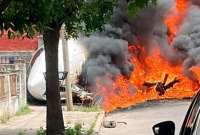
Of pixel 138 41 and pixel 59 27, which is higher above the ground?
pixel 138 41

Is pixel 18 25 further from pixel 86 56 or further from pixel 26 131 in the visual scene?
pixel 86 56

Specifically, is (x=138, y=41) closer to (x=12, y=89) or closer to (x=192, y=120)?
(x=12, y=89)

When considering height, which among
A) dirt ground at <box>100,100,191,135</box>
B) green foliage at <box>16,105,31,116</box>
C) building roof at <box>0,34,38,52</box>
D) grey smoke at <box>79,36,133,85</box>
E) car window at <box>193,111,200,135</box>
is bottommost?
dirt ground at <box>100,100,191,135</box>

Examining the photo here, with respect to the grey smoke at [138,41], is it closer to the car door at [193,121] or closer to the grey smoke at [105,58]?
the grey smoke at [105,58]

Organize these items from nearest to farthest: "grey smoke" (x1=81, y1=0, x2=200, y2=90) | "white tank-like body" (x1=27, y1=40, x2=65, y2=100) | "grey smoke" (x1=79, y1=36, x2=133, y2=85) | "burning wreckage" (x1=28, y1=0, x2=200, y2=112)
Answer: "burning wreckage" (x1=28, y1=0, x2=200, y2=112), "grey smoke" (x1=79, y1=36, x2=133, y2=85), "grey smoke" (x1=81, y1=0, x2=200, y2=90), "white tank-like body" (x1=27, y1=40, x2=65, y2=100)

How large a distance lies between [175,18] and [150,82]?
4789mm

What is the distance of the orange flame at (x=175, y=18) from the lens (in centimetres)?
3169

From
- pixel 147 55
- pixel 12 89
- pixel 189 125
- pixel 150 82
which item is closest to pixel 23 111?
pixel 12 89

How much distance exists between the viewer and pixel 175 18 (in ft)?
105

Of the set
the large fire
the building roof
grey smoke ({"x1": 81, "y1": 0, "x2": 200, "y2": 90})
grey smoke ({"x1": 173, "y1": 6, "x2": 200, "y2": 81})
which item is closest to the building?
the large fire

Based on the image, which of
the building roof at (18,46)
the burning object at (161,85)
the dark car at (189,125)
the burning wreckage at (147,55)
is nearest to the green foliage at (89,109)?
the burning wreckage at (147,55)

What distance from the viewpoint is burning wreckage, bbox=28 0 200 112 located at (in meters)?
A: 28.5

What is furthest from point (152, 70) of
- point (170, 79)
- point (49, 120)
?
point (49, 120)

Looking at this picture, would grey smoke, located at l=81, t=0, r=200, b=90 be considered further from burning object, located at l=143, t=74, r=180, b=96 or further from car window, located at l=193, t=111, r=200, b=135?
car window, located at l=193, t=111, r=200, b=135
